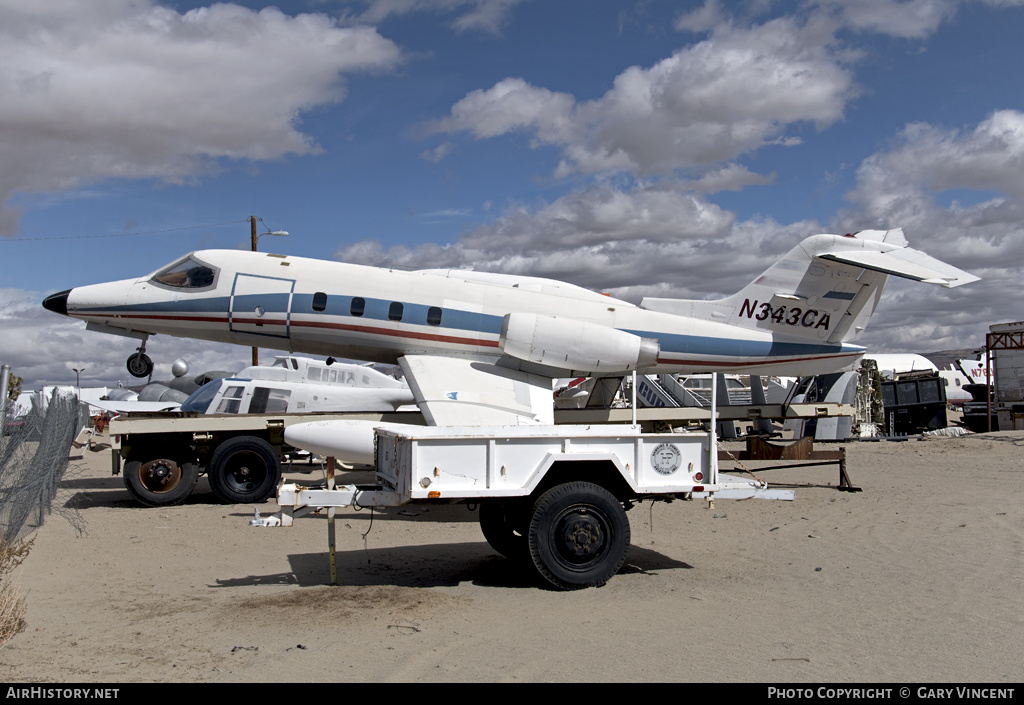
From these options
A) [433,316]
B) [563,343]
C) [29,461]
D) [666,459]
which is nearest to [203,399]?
[433,316]

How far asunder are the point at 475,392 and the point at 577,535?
17.6 feet

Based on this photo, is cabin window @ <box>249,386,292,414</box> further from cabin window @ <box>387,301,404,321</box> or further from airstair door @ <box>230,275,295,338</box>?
cabin window @ <box>387,301,404,321</box>

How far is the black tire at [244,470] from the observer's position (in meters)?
13.1

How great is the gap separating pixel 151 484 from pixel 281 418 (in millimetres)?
2372

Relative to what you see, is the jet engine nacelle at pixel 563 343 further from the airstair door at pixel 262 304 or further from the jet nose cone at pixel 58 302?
the jet nose cone at pixel 58 302

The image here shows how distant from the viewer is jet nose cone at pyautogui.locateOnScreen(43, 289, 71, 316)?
13.3 metres

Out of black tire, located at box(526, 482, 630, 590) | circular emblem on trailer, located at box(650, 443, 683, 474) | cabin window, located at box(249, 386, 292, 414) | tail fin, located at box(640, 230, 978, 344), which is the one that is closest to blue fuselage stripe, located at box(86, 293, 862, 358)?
tail fin, located at box(640, 230, 978, 344)

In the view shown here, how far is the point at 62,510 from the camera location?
30.6 feet

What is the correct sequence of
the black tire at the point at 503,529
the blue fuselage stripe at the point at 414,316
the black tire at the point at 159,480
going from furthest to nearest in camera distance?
the black tire at the point at 159,480
the blue fuselage stripe at the point at 414,316
the black tire at the point at 503,529

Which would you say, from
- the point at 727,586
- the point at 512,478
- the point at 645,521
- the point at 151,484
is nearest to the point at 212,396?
the point at 151,484

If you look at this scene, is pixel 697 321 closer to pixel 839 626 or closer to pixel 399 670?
pixel 839 626

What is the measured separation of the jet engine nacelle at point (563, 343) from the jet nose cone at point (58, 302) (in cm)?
748

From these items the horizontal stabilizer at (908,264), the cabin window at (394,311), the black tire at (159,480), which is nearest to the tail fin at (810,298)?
the horizontal stabilizer at (908,264)

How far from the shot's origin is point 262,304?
42.2ft
